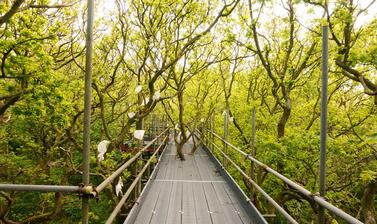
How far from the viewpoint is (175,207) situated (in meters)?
4.59

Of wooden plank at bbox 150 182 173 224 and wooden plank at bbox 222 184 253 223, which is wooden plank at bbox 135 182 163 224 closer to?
wooden plank at bbox 150 182 173 224

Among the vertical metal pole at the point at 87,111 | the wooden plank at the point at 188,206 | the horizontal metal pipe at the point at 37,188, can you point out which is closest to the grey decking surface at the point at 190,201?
the wooden plank at the point at 188,206

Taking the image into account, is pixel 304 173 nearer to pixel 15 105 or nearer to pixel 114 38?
pixel 114 38

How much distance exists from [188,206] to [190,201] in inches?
11.3

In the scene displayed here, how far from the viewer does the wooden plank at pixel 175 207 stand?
4.03 meters

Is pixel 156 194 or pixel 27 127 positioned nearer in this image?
pixel 156 194

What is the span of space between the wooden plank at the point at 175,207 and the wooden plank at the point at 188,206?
0.24 feet

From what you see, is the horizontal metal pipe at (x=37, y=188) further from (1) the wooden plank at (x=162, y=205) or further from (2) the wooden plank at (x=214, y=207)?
(2) the wooden plank at (x=214, y=207)

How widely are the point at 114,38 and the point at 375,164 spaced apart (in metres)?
10.2

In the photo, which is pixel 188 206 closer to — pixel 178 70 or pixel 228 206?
pixel 228 206

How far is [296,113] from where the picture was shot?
1198 cm

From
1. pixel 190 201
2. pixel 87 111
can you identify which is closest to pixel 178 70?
pixel 190 201

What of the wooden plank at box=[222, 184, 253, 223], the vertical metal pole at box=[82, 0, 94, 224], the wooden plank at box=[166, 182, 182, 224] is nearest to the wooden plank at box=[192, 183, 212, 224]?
the wooden plank at box=[166, 182, 182, 224]

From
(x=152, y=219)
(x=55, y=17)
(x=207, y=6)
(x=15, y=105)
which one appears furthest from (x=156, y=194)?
(x=55, y=17)
